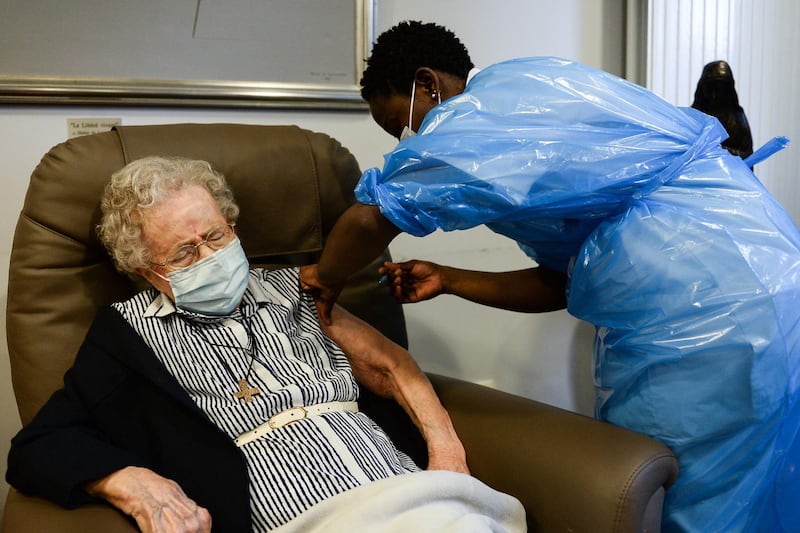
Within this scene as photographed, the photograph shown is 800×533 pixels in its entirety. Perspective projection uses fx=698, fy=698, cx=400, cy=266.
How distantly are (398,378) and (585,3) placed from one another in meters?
1.43

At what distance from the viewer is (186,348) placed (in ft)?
4.20

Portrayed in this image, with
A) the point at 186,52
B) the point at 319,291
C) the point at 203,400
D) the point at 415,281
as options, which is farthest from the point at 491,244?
the point at 203,400

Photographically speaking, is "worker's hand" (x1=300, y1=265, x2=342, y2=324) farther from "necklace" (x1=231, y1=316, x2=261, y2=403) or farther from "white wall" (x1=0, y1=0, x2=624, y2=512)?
"white wall" (x1=0, y1=0, x2=624, y2=512)

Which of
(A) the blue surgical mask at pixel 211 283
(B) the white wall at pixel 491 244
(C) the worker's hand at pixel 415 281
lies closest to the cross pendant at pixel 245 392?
(A) the blue surgical mask at pixel 211 283

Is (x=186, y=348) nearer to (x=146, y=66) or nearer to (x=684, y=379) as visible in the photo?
(x=146, y=66)

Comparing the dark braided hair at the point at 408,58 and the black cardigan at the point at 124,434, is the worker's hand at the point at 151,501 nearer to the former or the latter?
the black cardigan at the point at 124,434

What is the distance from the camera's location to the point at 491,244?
2.17 meters

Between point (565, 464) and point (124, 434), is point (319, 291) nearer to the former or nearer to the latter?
point (124, 434)

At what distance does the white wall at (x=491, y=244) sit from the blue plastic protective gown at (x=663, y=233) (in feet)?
2.57

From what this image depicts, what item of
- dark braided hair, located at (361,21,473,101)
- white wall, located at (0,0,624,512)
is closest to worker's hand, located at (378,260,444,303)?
dark braided hair, located at (361,21,473,101)

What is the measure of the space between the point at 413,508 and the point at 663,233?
58 cm

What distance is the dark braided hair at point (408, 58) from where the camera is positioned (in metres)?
1.32

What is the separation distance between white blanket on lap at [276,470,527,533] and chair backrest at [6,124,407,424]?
1.87 feet

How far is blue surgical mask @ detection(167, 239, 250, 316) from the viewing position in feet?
4.16
